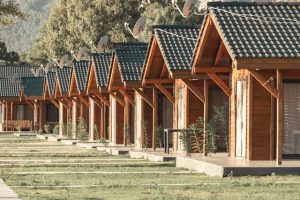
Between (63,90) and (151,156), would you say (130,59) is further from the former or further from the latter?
(63,90)

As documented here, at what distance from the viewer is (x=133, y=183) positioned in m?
21.0

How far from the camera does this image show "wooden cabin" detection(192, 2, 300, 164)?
23609mm

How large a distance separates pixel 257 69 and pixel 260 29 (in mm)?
1003

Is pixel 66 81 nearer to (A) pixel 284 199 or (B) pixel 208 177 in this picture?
(B) pixel 208 177

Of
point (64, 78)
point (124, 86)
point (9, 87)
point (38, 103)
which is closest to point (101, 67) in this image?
point (124, 86)

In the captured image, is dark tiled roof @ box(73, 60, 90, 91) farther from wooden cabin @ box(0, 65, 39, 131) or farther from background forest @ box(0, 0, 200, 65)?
wooden cabin @ box(0, 65, 39, 131)

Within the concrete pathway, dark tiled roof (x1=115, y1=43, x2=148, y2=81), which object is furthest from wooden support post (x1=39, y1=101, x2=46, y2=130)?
the concrete pathway

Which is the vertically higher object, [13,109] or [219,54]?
[219,54]

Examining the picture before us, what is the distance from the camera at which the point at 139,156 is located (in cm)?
3444

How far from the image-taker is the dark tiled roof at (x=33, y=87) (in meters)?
81.4

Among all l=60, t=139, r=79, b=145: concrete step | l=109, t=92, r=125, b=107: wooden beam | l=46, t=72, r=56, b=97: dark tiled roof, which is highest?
l=46, t=72, r=56, b=97: dark tiled roof

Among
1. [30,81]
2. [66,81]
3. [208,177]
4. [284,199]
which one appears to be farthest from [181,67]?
[30,81]

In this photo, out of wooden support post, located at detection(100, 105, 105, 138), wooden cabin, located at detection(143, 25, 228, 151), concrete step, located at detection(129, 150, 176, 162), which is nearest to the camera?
concrete step, located at detection(129, 150, 176, 162)

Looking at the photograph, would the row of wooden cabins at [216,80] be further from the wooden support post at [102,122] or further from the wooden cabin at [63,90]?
the wooden cabin at [63,90]
